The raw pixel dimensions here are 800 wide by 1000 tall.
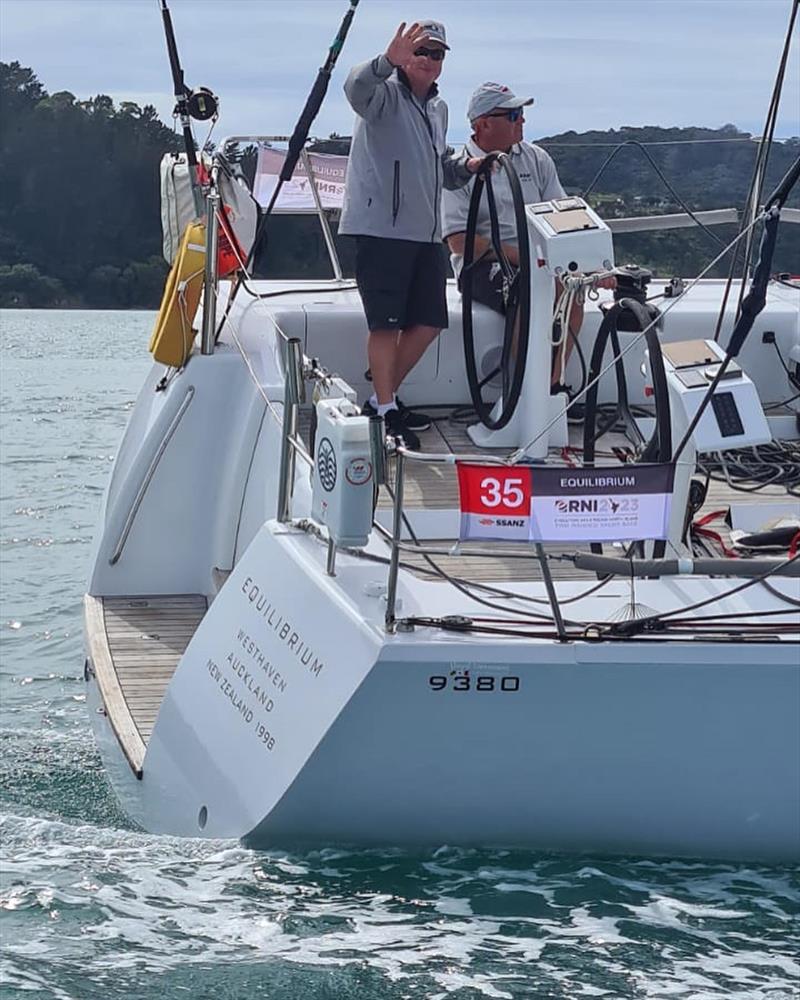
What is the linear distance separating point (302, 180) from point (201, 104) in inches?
76.2

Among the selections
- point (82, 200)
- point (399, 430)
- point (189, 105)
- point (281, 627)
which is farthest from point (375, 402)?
point (82, 200)

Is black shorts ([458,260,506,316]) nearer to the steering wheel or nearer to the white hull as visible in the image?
the steering wheel


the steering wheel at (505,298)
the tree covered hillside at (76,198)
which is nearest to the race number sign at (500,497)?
the steering wheel at (505,298)

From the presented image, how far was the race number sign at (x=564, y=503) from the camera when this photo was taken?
3875 millimetres

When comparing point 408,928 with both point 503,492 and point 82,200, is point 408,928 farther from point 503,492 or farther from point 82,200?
point 82,200

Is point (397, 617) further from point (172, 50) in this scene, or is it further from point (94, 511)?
point (94, 511)

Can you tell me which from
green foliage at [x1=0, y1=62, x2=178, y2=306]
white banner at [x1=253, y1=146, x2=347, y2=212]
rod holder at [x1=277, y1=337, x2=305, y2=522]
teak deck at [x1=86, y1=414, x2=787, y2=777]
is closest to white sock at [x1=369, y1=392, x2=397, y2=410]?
teak deck at [x1=86, y1=414, x2=787, y2=777]

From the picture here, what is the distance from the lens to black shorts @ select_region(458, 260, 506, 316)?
7.20 m

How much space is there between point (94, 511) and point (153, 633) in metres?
6.14

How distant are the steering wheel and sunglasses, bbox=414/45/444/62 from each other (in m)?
0.41

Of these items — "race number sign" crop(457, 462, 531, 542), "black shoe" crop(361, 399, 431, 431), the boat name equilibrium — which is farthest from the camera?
"black shoe" crop(361, 399, 431, 431)

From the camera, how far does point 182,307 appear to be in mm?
6375

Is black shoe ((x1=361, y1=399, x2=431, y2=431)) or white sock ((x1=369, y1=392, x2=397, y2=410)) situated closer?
white sock ((x1=369, y1=392, x2=397, y2=410))

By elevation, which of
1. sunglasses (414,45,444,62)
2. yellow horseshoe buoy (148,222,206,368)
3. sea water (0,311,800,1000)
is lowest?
sea water (0,311,800,1000)
